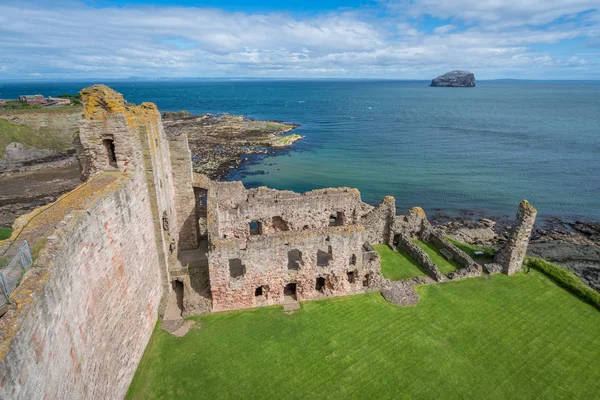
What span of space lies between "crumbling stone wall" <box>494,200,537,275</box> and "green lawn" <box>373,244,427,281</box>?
5.06m

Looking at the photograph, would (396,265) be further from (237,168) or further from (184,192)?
(237,168)

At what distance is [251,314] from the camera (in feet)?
54.2

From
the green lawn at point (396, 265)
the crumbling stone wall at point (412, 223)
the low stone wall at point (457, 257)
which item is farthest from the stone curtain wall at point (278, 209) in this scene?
the low stone wall at point (457, 257)

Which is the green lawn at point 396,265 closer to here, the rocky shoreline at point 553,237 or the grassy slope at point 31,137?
the rocky shoreline at point 553,237

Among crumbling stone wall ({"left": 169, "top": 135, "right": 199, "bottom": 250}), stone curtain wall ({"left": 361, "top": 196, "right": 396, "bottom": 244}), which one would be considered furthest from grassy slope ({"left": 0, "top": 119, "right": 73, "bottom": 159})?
stone curtain wall ({"left": 361, "top": 196, "right": 396, "bottom": 244})

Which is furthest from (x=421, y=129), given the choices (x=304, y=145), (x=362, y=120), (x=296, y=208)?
(x=296, y=208)

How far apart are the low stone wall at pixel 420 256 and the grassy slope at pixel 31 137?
5881 centimetres

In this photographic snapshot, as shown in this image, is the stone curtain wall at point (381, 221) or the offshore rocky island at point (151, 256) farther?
the stone curtain wall at point (381, 221)

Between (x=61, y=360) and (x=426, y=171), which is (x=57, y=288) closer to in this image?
(x=61, y=360)

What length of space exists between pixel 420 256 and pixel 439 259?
1994 millimetres

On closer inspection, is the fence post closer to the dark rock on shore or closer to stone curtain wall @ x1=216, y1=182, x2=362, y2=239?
stone curtain wall @ x1=216, y1=182, x2=362, y2=239

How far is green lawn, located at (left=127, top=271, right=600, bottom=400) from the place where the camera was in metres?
13.0

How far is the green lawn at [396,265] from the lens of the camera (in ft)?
67.6

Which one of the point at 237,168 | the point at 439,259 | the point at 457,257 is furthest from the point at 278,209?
the point at 237,168
